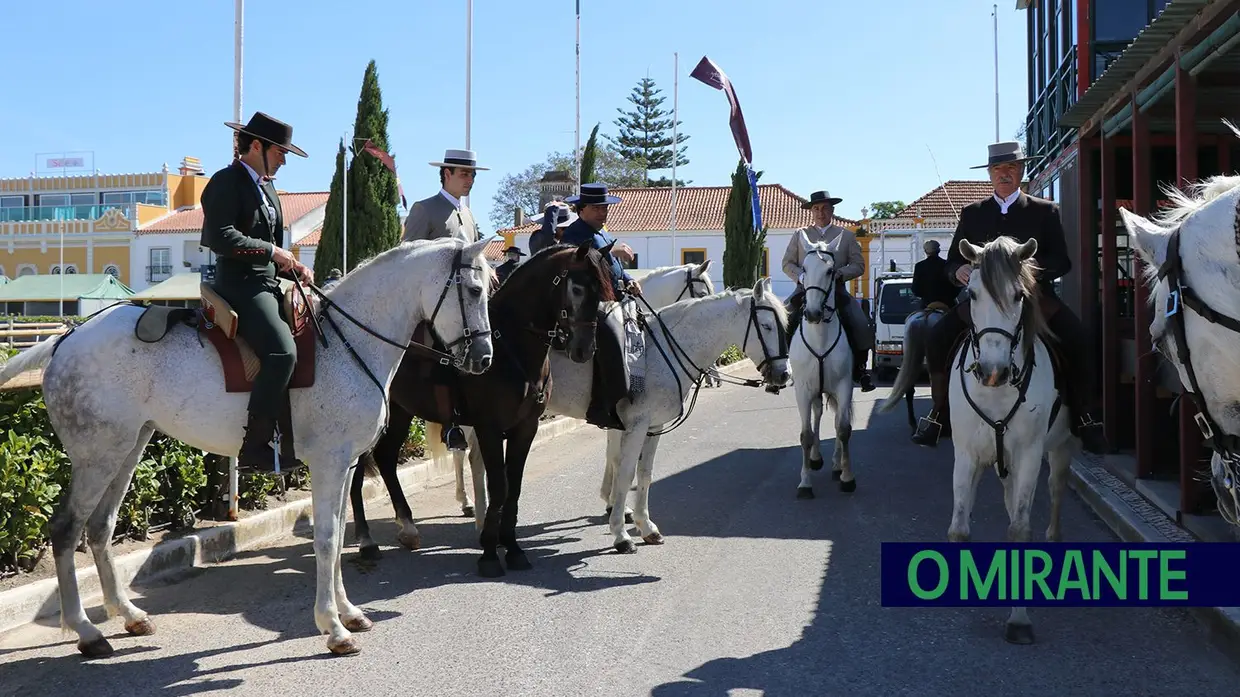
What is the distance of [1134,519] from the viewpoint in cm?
762

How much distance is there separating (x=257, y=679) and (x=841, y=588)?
3533 mm

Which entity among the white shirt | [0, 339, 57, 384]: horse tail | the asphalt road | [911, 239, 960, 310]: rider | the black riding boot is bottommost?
the asphalt road

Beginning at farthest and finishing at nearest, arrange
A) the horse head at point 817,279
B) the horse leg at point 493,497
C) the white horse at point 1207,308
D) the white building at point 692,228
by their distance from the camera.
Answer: the white building at point 692,228 < the horse head at point 817,279 < the horse leg at point 493,497 < the white horse at point 1207,308

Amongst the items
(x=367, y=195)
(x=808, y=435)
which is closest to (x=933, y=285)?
(x=808, y=435)

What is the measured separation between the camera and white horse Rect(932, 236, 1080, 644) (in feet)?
18.4

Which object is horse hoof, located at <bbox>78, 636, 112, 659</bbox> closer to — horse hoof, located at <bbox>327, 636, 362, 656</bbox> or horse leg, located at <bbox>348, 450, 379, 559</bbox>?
horse hoof, located at <bbox>327, 636, 362, 656</bbox>

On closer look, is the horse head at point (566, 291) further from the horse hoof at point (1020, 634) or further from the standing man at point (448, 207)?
the horse hoof at point (1020, 634)

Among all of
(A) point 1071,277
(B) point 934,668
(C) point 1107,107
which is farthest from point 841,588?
(A) point 1071,277

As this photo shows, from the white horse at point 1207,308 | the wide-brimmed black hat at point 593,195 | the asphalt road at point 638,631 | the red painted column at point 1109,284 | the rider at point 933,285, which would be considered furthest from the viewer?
the rider at point 933,285

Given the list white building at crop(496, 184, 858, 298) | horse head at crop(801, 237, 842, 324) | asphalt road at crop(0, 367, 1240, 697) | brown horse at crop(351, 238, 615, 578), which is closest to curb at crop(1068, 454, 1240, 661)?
asphalt road at crop(0, 367, 1240, 697)

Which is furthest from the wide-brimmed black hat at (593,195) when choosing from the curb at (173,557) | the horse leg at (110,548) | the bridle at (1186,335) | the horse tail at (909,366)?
the bridle at (1186,335)

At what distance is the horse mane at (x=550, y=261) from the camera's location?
713cm

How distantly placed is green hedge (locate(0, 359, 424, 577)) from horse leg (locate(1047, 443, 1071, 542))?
6155 millimetres

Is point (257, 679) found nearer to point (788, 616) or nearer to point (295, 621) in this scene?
point (295, 621)
